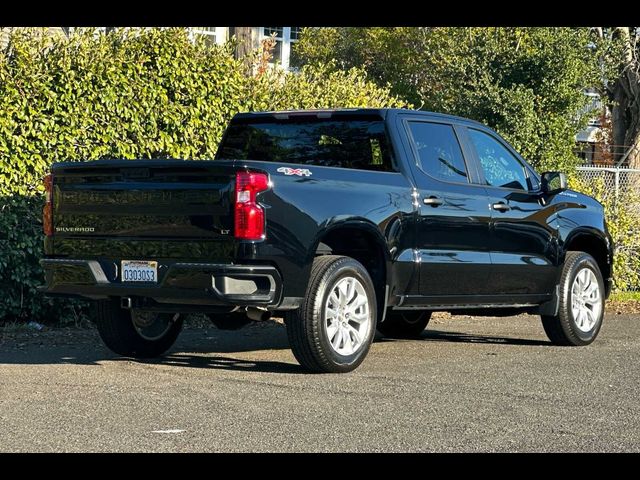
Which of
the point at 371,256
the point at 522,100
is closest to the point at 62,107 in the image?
the point at 371,256

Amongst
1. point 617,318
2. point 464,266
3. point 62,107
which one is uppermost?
point 62,107

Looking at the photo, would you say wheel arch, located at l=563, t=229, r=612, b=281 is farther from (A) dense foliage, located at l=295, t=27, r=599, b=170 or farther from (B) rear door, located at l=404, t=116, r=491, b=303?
(A) dense foliage, located at l=295, t=27, r=599, b=170

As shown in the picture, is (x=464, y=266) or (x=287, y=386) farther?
(x=464, y=266)

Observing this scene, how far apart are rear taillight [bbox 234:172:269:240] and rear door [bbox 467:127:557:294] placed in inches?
109

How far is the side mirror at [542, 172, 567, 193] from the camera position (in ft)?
38.3

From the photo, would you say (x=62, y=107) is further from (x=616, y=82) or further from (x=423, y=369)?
(x=616, y=82)

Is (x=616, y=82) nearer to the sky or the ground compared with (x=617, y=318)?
nearer to the sky

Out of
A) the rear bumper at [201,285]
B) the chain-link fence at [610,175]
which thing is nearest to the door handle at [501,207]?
the rear bumper at [201,285]

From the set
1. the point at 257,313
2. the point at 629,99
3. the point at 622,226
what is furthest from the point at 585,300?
the point at 629,99

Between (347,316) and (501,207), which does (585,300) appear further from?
(347,316)

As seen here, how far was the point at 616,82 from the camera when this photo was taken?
30.6 meters

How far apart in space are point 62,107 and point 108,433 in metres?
6.04

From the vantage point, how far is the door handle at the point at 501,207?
11109mm

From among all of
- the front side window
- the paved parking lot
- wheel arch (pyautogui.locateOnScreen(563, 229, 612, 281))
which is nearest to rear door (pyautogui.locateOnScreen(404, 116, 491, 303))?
the front side window
